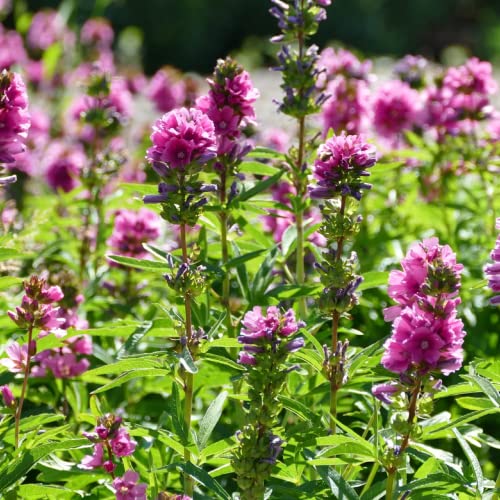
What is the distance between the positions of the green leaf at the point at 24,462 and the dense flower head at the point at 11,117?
2.81ft

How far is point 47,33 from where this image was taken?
31.6 feet

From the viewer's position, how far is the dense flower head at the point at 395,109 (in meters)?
5.24

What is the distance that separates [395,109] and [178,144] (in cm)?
296

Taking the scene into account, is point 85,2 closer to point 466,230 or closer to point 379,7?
point 379,7

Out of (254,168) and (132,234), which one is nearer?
(254,168)

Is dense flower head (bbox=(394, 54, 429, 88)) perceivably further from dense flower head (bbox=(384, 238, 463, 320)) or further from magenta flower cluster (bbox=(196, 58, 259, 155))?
dense flower head (bbox=(384, 238, 463, 320))

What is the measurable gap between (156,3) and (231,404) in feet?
55.8

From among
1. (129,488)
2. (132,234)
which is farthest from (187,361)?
(132,234)

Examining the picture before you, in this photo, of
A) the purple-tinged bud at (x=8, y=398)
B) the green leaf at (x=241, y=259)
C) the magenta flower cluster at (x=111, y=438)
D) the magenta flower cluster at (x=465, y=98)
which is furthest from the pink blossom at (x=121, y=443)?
the magenta flower cluster at (x=465, y=98)

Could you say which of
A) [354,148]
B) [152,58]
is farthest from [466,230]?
[152,58]

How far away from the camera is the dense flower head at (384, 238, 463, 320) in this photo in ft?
7.38

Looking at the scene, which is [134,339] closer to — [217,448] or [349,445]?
[217,448]

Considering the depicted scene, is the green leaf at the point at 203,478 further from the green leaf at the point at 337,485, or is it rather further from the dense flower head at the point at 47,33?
the dense flower head at the point at 47,33

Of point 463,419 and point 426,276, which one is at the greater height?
point 426,276
